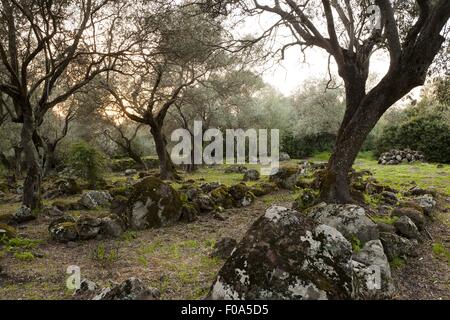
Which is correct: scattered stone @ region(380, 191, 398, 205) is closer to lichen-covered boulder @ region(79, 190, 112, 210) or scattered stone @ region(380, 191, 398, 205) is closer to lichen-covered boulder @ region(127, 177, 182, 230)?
lichen-covered boulder @ region(127, 177, 182, 230)

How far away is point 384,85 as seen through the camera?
34.0ft

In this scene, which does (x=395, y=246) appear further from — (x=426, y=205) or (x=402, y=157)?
(x=402, y=157)

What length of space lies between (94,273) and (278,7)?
973 cm

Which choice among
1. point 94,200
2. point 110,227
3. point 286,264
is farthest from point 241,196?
point 286,264

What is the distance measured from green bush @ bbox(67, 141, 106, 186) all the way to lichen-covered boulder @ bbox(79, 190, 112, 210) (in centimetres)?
578

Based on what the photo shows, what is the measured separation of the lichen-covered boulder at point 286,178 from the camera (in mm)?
18234

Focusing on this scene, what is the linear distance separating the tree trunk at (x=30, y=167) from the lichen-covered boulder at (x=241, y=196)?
7562 mm

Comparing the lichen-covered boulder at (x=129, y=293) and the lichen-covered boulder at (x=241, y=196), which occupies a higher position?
the lichen-covered boulder at (x=241, y=196)

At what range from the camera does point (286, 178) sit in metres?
18.3

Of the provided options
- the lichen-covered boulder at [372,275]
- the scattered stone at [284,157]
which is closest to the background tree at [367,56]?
the lichen-covered boulder at [372,275]

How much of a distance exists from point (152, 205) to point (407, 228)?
7.36 m

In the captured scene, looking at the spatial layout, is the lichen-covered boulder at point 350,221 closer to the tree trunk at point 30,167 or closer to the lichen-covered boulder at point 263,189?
the lichen-covered boulder at point 263,189

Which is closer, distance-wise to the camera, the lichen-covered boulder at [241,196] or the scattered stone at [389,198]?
the scattered stone at [389,198]
